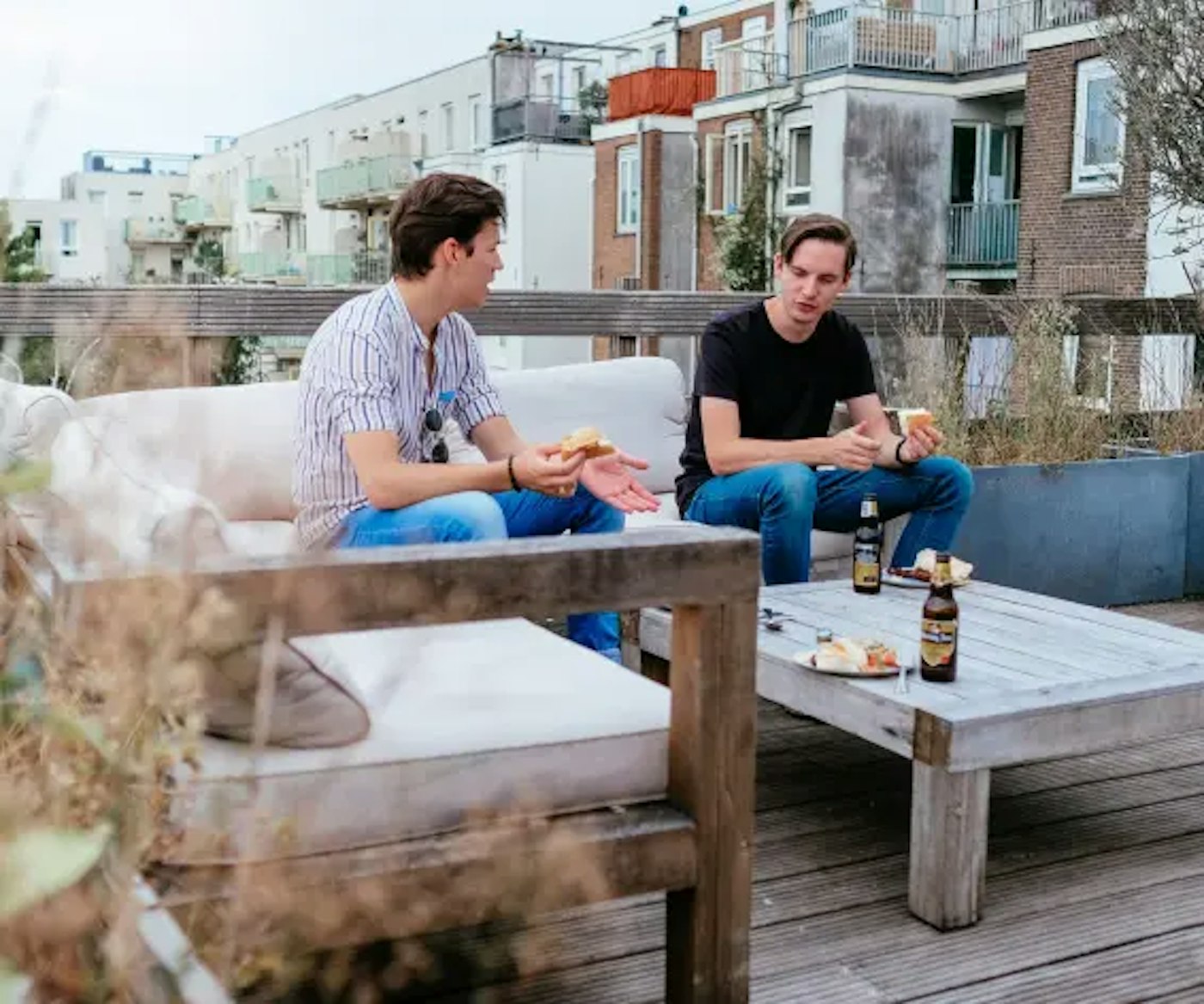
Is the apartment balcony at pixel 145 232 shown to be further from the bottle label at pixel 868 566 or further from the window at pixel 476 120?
the window at pixel 476 120

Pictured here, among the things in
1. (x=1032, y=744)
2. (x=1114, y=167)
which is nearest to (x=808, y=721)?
(x=1032, y=744)

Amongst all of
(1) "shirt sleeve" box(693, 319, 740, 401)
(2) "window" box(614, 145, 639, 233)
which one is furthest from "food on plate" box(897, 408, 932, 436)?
(2) "window" box(614, 145, 639, 233)

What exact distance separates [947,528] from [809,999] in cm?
229

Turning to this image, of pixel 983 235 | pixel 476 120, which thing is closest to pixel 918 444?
pixel 983 235

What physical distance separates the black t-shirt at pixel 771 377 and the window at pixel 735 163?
22.1 m

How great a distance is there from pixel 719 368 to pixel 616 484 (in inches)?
39.5

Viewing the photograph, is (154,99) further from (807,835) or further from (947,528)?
(947,528)

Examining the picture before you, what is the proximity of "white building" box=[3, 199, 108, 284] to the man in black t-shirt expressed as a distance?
234cm

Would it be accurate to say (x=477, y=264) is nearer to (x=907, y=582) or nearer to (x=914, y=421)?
(x=907, y=582)

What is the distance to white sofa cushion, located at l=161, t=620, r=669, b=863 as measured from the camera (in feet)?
6.04

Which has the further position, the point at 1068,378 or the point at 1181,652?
the point at 1068,378

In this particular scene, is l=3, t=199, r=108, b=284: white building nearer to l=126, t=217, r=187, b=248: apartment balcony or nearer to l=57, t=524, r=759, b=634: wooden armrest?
l=57, t=524, r=759, b=634: wooden armrest

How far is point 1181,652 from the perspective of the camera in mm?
3291

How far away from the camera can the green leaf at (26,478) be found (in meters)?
0.80
